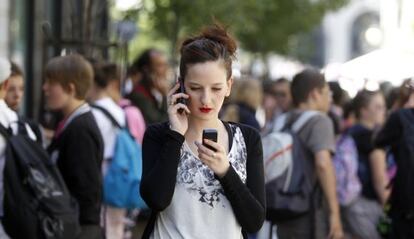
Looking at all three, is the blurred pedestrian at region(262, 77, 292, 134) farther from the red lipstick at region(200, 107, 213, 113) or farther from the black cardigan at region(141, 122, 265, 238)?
the red lipstick at region(200, 107, 213, 113)

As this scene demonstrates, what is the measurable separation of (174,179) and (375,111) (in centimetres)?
555

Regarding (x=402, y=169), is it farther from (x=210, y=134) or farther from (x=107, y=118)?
(x=210, y=134)

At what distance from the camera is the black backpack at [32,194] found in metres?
5.56

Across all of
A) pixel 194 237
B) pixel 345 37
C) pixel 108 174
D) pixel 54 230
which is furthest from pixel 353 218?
pixel 345 37

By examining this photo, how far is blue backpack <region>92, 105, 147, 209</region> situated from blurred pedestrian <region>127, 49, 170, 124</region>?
218 centimetres

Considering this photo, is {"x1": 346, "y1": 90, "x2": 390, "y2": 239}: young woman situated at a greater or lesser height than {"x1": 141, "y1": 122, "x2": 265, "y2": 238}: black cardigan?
lesser

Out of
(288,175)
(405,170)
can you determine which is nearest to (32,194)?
(288,175)

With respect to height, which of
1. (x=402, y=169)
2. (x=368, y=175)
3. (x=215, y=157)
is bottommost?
(x=368, y=175)

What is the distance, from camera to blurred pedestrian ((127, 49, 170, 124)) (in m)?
10.6

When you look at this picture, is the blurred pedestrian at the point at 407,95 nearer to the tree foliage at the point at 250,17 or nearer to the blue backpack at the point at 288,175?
the blue backpack at the point at 288,175

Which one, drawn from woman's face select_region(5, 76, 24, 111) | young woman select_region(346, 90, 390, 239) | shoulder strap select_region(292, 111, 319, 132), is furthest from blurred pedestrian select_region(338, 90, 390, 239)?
woman's face select_region(5, 76, 24, 111)

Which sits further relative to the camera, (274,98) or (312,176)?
(274,98)

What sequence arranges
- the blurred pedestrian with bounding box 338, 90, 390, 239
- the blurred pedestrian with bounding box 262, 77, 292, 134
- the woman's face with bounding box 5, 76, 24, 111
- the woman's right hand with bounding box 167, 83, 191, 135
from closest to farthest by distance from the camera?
the woman's right hand with bounding box 167, 83, 191, 135 → the woman's face with bounding box 5, 76, 24, 111 → the blurred pedestrian with bounding box 338, 90, 390, 239 → the blurred pedestrian with bounding box 262, 77, 292, 134

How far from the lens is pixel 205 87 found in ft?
14.8
